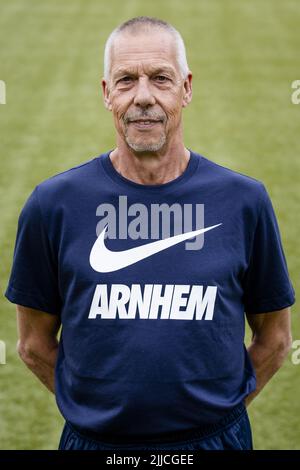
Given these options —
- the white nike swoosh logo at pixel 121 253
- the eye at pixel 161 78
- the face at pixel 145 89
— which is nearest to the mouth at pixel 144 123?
the face at pixel 145 89

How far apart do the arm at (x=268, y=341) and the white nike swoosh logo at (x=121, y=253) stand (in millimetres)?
449

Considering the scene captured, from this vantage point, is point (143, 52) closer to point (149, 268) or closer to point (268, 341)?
point (149, 268)

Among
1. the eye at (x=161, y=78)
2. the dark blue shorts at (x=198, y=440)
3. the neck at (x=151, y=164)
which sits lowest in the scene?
A: the dark blue shorts at (x=198, y=440)

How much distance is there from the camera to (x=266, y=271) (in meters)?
2.35

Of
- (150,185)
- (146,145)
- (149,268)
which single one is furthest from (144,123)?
(149,268)

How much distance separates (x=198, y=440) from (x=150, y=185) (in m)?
0.76

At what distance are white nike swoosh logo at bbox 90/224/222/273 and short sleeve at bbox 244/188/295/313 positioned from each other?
0.55ft

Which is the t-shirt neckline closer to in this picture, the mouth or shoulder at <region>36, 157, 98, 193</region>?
shoulder at <region>36, 157, 98, 193</region>

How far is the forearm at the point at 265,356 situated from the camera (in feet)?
8.57

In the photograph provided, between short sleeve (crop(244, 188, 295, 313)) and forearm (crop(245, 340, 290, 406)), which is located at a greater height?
short sleeve (crop(244, 188, 295, 313))

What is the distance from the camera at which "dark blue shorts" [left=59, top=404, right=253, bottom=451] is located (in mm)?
2191

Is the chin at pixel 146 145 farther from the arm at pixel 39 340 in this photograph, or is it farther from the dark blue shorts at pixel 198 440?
the dark blue shorts at pixel 198 440

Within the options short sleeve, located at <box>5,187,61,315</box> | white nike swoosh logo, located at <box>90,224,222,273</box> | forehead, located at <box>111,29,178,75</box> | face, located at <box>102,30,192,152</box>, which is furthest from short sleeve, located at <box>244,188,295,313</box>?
short sleeve, located at <box>5,187,61,315</box>
